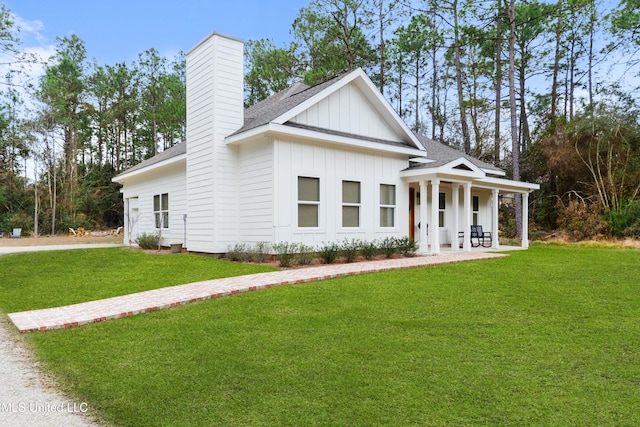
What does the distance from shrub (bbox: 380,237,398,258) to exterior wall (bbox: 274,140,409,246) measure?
60 centimetres

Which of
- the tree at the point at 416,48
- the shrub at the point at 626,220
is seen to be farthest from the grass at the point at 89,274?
the tree at the point at 416,48

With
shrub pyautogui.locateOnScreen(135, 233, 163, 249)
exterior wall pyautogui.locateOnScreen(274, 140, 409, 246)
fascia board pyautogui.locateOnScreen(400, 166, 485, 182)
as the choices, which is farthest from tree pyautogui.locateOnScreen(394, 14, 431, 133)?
shrub pyautogui.locateOnScreen(135, 233, 163, 249)

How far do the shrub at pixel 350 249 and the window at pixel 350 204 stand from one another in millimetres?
562

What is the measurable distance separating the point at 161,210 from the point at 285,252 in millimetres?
7966

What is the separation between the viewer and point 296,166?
11109mm

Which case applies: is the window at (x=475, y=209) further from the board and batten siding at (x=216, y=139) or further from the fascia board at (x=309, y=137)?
the board and batten siding at (x=216, y=139)

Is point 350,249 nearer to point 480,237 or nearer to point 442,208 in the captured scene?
point 442,208

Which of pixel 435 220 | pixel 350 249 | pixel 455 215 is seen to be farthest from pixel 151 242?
pixel 455 215

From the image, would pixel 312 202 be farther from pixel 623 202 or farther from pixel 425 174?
pixel 623 202

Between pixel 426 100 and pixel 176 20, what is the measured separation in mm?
20313

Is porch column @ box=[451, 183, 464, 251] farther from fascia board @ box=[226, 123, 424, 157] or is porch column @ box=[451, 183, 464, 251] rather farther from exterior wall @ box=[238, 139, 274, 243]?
exterior wall @ box=[238, 139, 274, 243]

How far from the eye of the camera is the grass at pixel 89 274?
7.03m

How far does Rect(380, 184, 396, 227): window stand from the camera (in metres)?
13.2

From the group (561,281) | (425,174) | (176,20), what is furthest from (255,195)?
(176,20)
